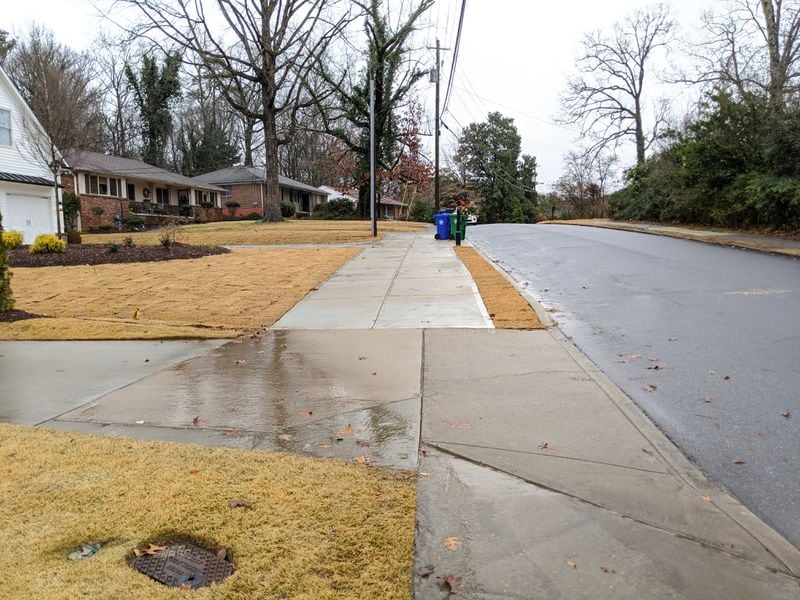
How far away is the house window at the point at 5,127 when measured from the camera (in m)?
25.3

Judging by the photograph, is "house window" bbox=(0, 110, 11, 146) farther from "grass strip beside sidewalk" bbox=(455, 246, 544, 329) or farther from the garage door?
"grass strip beside sidewalk" bbox=(455, 246, 544, 329)

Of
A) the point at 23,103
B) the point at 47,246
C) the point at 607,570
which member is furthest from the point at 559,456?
the point at 23,103

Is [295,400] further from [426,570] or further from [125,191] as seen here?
[125,191]

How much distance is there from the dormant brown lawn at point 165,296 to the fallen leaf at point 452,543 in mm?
5856

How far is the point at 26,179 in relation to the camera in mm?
25453

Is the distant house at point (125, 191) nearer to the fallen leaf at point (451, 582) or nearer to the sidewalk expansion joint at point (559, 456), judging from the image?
the sidewalk expansion joint at point (559, 456)

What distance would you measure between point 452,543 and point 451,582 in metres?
0.32

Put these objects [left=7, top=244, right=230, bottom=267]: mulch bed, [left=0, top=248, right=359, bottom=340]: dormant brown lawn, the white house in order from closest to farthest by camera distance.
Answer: [left=0, top=248, right=359, bottom=340]: dormant brown lawn < [left=7, top=244, right=230, bottom=267]: mulch bed < the white house

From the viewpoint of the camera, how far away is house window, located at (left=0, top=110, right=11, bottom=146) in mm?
25344

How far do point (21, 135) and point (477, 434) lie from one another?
95.2 ft

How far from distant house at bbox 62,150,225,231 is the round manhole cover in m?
30.3

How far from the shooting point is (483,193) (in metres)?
58.8

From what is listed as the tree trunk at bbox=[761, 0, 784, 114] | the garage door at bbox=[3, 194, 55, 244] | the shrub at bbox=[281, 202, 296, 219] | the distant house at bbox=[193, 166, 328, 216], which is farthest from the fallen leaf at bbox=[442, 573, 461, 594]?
the distant house at bbox=[193, 166, 328, 216]

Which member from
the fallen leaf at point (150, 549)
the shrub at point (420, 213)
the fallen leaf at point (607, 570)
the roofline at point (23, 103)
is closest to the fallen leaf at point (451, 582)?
the fallen leaf at point (607, 570)
